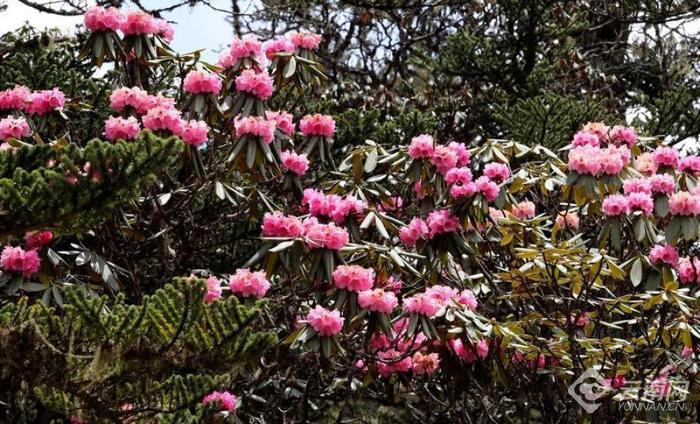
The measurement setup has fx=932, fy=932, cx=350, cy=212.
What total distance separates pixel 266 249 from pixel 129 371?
1116mm

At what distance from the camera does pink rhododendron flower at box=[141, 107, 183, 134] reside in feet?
12.4

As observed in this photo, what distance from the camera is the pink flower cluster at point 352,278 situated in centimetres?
355

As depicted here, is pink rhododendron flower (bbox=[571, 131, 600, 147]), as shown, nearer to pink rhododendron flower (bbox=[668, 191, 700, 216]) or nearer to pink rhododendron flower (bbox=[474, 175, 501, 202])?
pink rhododendron flower (bbox=[474, 175, 501, 202])

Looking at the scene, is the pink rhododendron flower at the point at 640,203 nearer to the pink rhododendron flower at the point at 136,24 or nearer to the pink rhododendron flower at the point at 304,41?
the pink rhododendron flower at the point at 304,41

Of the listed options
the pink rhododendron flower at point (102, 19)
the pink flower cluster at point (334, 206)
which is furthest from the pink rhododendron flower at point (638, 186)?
the pink rhododendron flower at point (102, 19)

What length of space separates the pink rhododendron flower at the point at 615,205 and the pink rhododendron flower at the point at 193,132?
168cm

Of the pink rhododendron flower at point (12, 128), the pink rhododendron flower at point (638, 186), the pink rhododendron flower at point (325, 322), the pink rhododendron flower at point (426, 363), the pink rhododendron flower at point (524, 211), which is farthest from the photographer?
the pink rhododendron flower at point (524, 211)

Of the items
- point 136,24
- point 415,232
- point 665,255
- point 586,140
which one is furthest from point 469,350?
point 136,24

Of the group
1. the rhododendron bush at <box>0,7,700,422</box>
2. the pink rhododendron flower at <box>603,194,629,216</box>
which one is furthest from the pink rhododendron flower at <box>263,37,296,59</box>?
the pink rhododendron flower at <box>603,194,629,216</box>

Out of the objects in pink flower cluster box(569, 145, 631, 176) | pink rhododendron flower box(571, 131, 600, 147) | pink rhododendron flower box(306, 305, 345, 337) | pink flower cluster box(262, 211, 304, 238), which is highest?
pink flower cluster box(569, 145, 631, 176)

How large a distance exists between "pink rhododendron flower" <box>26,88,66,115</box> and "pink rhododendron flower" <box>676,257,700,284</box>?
2.84m

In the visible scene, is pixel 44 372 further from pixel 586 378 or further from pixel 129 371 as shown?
pixel 586 378

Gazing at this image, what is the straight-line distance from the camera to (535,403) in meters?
4.54

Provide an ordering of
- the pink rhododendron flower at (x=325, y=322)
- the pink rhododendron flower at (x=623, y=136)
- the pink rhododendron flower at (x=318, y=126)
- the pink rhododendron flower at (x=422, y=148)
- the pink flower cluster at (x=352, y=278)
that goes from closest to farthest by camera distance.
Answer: the pink rhododendron flower at (x=325, y=322)
the pink flower cluster at (x=352, y=278)
the pink rhododendron flower at (x=422, y=148)
the pink rhododendron flower at (x=318, y=126)
the pink rhododendron flower at (x=623, y=136)
